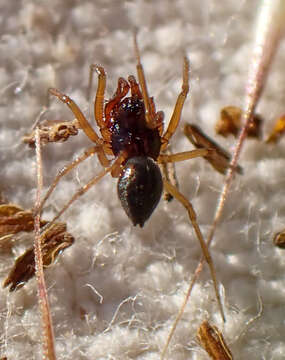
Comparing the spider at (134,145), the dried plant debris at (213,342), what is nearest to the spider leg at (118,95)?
the spider at (134,145)

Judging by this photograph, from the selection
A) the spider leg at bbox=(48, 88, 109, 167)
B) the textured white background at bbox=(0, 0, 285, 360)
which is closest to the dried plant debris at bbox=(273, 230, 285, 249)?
the textured white background at bbox=(0, 0, 285, 360)

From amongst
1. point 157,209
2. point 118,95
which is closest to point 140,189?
point 157,209

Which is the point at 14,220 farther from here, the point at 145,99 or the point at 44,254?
the point at 145,99

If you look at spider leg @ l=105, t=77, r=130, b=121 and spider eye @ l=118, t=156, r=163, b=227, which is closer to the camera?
spider eye @ l=118, t=156, r=163, b=227

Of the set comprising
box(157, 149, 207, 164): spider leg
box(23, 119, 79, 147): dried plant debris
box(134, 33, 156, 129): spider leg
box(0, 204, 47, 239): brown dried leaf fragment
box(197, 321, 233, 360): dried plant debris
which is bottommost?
box(197, 321, 233, 360): dried plant debris

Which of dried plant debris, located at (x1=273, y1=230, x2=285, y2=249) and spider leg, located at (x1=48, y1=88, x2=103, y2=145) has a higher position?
spider leg, located at (x1=48, y1=88, x2=103, y2=145)

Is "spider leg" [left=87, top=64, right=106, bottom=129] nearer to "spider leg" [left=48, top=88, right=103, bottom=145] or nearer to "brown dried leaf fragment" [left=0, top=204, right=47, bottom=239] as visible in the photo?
"spider leg" [left=48, top=88, right=103, bottom=145]

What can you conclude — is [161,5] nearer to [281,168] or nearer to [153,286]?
[281,168]
